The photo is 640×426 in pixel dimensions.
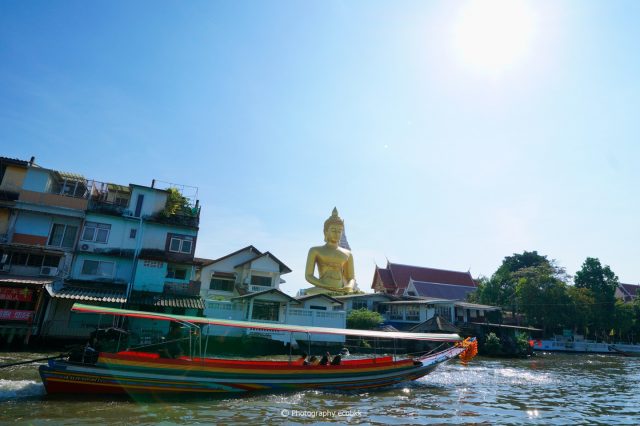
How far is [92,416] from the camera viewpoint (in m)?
8.37

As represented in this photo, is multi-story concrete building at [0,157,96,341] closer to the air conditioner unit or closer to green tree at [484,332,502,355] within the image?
the air conditioner unit

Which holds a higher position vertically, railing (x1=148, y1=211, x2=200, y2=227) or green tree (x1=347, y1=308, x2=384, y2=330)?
railing (x1=148, y1=211, x2=200, y2=227)

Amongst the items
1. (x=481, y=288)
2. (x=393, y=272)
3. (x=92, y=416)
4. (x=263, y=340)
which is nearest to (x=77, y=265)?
(x=263, y=340)

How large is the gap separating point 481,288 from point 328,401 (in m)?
41.8

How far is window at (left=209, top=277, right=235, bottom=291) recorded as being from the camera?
97.7ft

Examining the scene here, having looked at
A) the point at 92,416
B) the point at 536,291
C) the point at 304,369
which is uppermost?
the point at 536,291

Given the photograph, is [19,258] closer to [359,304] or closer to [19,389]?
[19,389]

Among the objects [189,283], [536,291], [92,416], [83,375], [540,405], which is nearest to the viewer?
[92,416]

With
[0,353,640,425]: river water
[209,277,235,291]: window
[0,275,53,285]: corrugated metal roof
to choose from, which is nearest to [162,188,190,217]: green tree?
[209,277,235,291]: window

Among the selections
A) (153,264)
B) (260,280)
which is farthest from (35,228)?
(260,280)

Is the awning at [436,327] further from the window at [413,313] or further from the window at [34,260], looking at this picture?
the window at [34,260]

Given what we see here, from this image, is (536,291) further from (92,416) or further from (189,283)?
(92,416)

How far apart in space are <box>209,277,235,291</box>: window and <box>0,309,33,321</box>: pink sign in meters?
12.1

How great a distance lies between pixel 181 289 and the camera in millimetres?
23969
